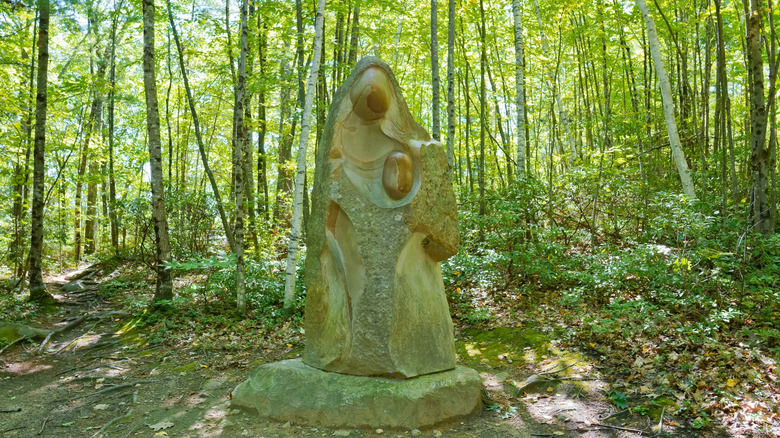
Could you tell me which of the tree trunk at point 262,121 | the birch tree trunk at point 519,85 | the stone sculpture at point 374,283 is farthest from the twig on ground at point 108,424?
the birch tree trunk at point 519,85

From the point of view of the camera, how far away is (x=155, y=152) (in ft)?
25.0

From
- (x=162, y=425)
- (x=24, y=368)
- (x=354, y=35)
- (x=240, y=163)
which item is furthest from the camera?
(x=354, y=35)

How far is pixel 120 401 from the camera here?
16.0 feet

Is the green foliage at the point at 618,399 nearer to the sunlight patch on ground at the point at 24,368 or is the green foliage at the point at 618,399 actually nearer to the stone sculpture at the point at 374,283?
the stone sculpture at the point at 374,283

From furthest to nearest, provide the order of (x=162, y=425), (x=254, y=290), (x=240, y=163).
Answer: (x=254, y=290) → (x=240, y=163) → (x=162, y=425)

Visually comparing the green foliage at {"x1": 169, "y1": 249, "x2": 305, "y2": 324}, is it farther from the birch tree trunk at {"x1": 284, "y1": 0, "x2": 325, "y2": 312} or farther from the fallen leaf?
the fallen leaf

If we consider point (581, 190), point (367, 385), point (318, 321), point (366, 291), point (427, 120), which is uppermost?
point (427, 120)

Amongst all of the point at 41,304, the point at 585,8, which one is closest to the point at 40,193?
the point at 41,304

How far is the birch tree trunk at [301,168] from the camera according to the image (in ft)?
23.7

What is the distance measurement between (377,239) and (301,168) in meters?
3.45

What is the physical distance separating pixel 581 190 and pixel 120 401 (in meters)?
8.04

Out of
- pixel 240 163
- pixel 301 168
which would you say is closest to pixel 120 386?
pixel 240 163

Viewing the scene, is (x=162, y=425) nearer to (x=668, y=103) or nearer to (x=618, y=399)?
(x=618, y=399)

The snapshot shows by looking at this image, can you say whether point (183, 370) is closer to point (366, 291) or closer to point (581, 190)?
point (366, 291)
